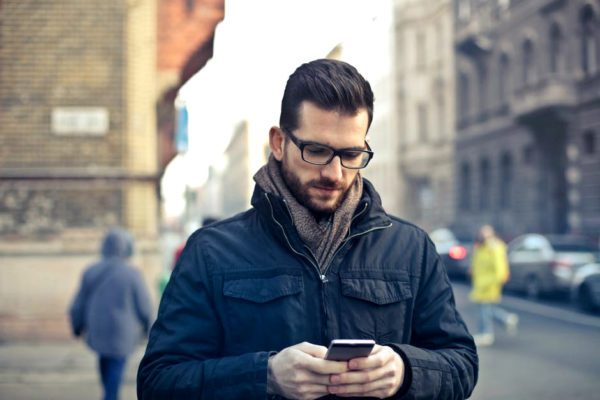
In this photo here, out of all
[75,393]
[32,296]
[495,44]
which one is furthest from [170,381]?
[495,44]

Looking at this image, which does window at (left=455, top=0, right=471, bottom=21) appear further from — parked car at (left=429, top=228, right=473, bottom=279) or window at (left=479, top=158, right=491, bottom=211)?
parked car at (left=429, top=228, right=473, bottom=279)

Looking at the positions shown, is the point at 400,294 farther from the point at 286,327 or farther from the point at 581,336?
the point at 581,336

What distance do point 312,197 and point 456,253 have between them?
77.6ft

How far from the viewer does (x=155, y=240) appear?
42.5 ft

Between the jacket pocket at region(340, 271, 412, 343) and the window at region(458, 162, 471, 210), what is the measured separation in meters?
38.6

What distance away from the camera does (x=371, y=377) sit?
84.4 inches

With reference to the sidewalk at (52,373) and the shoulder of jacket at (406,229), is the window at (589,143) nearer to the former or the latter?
the sidewalk at (52,373)

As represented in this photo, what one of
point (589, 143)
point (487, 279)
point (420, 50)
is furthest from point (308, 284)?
point (420, 50)

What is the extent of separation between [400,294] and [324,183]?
1.20ft

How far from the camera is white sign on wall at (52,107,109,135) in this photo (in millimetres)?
12453

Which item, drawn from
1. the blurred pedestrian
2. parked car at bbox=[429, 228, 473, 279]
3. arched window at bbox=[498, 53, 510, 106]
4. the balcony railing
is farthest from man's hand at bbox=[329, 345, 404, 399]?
arched window at bbox=[498, 53, 510, 106]

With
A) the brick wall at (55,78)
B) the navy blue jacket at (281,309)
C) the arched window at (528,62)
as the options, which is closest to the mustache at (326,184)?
the navy blue jacket at (281,309)

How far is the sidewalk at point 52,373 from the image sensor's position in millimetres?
8711

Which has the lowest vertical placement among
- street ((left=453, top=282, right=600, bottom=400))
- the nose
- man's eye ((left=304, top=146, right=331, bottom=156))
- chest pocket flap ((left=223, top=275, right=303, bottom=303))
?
street ((left=453, top=282, right=600, bottom=400))
